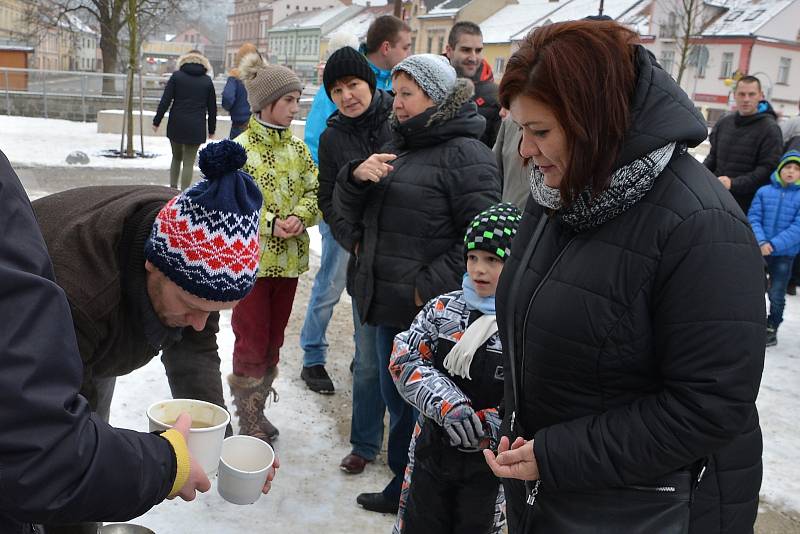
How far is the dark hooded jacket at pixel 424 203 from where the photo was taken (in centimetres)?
321

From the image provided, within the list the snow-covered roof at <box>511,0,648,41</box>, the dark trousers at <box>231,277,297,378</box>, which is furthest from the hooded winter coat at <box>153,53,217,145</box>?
the snow-covered roof at <box>511,0,648,41</box>

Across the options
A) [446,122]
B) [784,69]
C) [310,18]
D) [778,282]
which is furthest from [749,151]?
[310,18]

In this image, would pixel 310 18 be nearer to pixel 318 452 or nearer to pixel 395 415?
pixel 318 452

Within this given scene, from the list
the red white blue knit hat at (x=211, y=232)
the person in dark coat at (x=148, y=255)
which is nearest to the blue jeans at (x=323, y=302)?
the person in dark coat at (x=148, y=255)

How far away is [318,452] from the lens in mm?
4008

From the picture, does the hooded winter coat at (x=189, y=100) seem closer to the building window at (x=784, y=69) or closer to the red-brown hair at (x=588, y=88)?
the red-brown hair at (x=588, y=88)

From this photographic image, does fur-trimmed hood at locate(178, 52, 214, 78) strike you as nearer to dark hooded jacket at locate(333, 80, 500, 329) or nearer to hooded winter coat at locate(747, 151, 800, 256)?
hooded winter coat at locate(747, 151, 800, 256)

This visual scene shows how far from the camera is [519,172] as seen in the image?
4.43 metres

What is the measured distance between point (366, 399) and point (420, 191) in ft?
3.73

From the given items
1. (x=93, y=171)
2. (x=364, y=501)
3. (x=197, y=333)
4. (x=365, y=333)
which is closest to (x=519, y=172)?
(x=365, y=333)

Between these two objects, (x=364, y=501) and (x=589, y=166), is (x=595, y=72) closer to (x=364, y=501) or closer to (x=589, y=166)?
(x=589, y=166)

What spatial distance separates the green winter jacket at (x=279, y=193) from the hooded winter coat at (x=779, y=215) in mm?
3895

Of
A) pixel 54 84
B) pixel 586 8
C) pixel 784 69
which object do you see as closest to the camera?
pixel 54 84

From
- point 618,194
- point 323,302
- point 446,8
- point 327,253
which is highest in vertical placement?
point 446,8
